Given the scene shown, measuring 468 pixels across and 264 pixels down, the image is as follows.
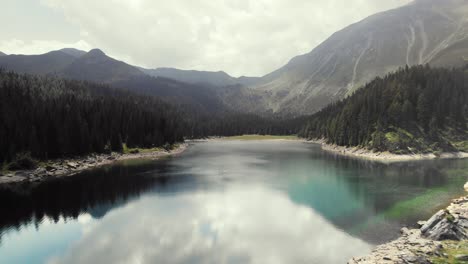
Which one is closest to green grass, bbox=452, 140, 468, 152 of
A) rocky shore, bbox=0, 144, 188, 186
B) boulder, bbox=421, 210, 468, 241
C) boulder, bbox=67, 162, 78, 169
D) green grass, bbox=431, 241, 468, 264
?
boulder, bbox=421, 210, 468, 241

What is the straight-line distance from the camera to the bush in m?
74.9

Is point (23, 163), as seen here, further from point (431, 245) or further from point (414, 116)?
point (414, 116)

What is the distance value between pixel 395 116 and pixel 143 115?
108457mm

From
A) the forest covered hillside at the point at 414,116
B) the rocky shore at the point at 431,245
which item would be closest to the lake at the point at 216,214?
the rocky shore at the point at 431,245

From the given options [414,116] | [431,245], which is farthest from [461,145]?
[431,245]

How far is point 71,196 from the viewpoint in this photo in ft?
194

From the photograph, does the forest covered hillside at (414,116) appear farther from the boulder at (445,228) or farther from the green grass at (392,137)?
the boulder at (445,228)

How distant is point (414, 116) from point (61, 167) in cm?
12661

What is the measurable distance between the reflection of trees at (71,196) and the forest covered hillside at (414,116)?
8854 cm

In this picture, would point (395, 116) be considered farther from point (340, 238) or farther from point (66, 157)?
point (66, 157)

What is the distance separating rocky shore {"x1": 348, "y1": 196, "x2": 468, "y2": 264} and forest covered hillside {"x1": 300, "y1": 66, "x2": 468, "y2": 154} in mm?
82902

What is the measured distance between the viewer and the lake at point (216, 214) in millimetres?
34119

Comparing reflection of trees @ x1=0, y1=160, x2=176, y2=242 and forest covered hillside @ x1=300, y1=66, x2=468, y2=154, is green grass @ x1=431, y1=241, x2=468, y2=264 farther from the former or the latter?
forest covered hillside @ x1=300, y1=66, x2=468, y2=154

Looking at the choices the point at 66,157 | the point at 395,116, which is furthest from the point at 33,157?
the point at 395,116
